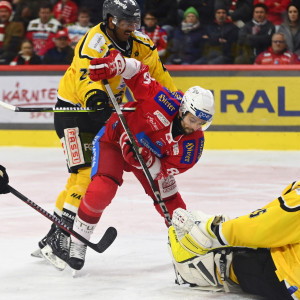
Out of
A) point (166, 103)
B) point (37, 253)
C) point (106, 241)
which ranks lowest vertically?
point (37, 253)

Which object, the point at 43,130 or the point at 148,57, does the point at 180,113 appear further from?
the point at 43,130

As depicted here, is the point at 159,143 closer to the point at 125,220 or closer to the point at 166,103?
the point at 166,103

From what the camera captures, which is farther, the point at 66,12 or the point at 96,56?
the point at 66,12

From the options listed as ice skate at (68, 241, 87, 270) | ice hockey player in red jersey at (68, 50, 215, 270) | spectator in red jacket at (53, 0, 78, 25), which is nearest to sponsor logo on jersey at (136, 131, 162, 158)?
ice hockey player in red jersey at (68, 50, 215, 270)

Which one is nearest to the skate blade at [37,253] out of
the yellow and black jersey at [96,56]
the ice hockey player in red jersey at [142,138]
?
the ice hockey player in red jersey at [142,138]

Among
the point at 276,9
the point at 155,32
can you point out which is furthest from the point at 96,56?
the point at 276,9

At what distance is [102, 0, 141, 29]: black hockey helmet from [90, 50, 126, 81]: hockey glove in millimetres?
486

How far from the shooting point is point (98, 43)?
14.3 feet

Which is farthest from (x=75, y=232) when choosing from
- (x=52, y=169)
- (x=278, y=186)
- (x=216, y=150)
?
(x=216, y=150)

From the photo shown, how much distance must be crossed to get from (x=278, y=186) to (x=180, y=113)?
2.61 m

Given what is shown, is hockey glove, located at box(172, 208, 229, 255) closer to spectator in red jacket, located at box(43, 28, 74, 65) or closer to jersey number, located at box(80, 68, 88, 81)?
jersey number, located at box(80, 68, 88, 81)

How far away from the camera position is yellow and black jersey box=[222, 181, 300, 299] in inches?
119

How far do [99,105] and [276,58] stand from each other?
4790 millimetres

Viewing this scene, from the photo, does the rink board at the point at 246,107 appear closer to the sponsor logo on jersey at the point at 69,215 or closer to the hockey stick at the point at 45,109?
the sponsor logo on jersey at the point at 69,215
